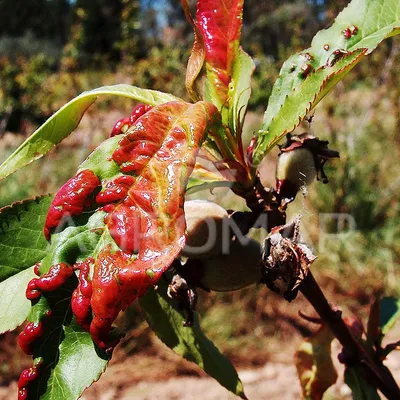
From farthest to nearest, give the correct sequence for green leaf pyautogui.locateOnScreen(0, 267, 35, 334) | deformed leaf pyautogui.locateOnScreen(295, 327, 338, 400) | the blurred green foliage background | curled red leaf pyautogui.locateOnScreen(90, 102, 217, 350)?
the blurred green foliage background
deformed leaf pyautogui.locateOnScreen(295, 327, 338, 400)
green leaf pyautogui.locateOnScreen(0, 267, 35, 334)
curled red leaf pyautogui.locateOnScreen(90, 102, 217, 350)

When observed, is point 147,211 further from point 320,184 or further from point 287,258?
point 320,184

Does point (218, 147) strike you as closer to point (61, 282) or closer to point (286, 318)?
point (61, 282)

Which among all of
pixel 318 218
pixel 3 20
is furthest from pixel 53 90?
pixel 3 20

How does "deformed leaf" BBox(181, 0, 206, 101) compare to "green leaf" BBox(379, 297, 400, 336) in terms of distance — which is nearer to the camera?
"deformed leaf" BBox(181, 0, 206, 101)

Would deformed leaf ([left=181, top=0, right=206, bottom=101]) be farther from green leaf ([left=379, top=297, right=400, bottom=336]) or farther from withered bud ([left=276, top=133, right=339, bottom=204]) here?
green leaf ([left=379, top=297, right=400, bottom=336])

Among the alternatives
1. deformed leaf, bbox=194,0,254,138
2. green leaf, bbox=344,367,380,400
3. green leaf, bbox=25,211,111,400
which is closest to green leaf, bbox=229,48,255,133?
deformed leaf, bbox=194,0,254,138

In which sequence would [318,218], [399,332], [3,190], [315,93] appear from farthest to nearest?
1. [3,190]
2. [318,218]
3. [399,332]
4. [315,93]

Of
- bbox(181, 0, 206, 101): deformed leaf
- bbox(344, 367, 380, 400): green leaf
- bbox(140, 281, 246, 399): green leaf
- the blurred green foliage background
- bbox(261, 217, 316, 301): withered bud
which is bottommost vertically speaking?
the blurred green foliage background
